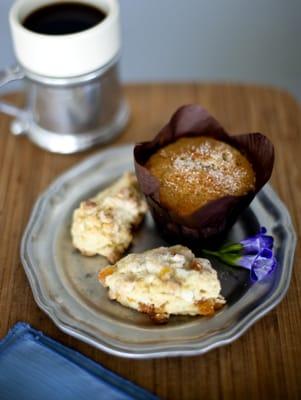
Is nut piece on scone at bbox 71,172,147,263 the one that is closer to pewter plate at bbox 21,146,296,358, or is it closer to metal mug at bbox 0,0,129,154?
pewter plate at bbox 21,146,296,358

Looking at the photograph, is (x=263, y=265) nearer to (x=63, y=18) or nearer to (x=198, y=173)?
(x=198, y=173)

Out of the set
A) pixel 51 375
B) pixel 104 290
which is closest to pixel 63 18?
pixel 104 290

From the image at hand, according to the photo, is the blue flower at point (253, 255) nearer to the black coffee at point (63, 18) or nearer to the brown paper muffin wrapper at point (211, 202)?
the brown paper muffin wrapper at point (211, 202)

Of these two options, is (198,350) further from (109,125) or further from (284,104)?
(284,104)

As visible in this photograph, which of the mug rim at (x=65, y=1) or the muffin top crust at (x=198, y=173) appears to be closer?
the muffin top crust at (x=198, y=173)

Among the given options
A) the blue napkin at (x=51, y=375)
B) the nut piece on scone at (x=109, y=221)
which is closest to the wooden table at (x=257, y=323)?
the blue napkin at (x=51, y=375)

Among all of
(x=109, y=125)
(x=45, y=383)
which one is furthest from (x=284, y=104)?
(x=45, y=383)
